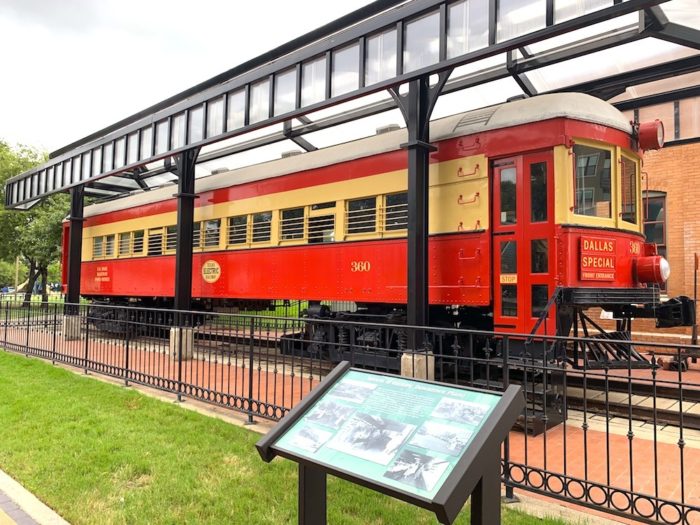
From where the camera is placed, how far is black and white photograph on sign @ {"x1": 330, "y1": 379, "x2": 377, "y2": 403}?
279 centimetres

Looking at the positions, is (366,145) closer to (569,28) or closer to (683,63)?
(569,28)

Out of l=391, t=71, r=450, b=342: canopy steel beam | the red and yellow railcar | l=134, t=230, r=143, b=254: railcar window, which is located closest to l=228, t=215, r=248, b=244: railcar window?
the red and yellow railcar

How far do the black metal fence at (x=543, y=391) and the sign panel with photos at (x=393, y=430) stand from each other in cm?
142

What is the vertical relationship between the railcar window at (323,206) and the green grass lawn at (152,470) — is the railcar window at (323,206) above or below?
above

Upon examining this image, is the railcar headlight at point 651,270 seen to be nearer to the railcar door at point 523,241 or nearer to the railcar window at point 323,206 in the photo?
the railcar door at point 523,241

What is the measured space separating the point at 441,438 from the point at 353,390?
68 cm

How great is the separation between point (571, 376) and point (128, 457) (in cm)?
624

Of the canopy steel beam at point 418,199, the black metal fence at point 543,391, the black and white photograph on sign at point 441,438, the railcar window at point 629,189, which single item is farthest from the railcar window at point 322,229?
the black and white photograph on sign at point 441,438

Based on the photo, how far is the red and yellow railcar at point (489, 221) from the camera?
20.3 ft

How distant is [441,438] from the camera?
91.1 inches

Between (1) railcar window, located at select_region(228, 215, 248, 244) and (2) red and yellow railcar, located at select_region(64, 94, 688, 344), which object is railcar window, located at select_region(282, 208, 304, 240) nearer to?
(2) red and yellow railcar, located at select_region(64, 94, 688, 344)

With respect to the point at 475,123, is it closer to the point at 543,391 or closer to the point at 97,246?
the point at 543,391

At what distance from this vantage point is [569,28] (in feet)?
15.7

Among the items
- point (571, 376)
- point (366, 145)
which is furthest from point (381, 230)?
point (571, 376)
